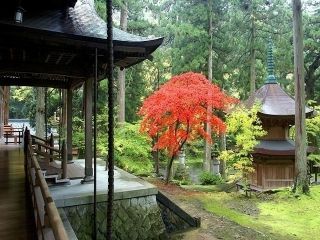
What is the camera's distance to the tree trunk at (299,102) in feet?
48.3

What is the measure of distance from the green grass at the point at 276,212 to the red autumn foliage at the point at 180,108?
292 cm

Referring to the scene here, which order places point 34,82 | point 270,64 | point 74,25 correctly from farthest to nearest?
point 270,64
point 34,82
point 74,25

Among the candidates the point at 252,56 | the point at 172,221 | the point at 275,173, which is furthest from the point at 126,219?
the point at 252,56

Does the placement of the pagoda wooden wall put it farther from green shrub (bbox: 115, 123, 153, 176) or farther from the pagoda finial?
green shrub (bbox: 115, 123, 153, 176)

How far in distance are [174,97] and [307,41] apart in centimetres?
1538

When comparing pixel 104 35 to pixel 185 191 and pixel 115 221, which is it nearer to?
pixel 115 221

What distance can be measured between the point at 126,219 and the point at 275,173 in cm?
1432

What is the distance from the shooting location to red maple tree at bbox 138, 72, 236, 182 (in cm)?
1407

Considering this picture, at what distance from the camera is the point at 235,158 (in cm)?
1841

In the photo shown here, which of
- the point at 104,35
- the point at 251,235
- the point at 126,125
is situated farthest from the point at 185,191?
the point at 104,35

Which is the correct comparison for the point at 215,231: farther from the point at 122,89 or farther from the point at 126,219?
the point at 122,89

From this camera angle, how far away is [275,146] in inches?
782

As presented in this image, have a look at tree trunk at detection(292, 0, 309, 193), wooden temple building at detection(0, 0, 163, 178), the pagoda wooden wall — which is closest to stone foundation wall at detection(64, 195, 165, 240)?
wooden temple building at detection(0, 0, 163, 178)

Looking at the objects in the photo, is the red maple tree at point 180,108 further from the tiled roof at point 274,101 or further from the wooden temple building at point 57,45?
the wooden temple building at point 57,45
